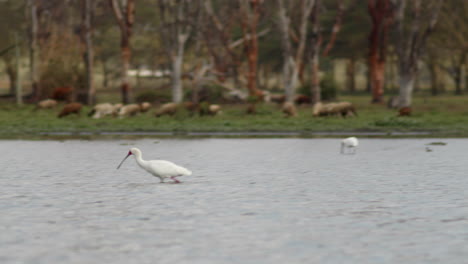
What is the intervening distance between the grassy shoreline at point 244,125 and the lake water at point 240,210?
1012cm

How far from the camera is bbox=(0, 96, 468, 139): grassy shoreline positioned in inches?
1270

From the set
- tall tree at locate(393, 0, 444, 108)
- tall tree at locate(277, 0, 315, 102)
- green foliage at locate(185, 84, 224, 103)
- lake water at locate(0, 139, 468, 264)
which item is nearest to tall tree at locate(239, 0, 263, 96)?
green foliage at locate(185, 84, 224, 103)

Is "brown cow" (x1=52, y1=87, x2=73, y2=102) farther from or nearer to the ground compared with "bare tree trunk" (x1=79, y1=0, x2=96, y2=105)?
nearer to the ground

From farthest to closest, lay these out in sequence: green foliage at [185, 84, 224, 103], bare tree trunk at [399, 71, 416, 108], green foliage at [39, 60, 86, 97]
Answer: green foliage at [39, 60, 86, 97]
green foliage at [185, 84, 224, 103]
bare tree trunk at [399, 71, 416, 108]

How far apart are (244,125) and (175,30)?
1885 cm

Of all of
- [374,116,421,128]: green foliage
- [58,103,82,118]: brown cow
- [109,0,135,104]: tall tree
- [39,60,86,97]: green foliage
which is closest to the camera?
[374,116,421,128]: green foliage

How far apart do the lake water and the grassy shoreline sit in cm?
1012

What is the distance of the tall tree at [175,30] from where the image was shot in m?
52.6

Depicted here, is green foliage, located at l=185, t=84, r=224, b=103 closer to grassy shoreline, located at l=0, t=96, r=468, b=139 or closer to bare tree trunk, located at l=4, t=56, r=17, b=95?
grassy shoreline, located at l=0, t=96, r=468, b=139

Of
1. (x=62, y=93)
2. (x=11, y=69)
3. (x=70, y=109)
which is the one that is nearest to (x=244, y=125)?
(x=70, y=109)

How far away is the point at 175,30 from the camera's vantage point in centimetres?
5291

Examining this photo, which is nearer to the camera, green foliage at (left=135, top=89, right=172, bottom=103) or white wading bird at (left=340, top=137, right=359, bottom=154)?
white wading bird at (left=340, top=137, right=359, bottom=154)

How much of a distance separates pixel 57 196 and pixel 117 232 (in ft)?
12.9

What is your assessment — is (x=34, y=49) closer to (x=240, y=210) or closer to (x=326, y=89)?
(x=326, y=89)
